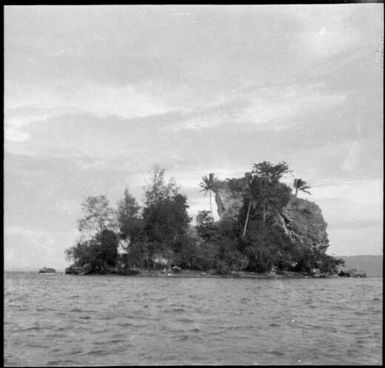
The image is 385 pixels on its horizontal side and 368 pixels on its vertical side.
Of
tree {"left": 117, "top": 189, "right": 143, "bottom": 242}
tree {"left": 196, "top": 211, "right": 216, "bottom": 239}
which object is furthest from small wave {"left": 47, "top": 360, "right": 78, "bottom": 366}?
tree {"left": 196, "top": 211, "right": 216, "bottom": 239}

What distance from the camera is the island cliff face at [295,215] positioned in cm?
6241

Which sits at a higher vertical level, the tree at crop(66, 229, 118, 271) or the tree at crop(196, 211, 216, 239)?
the tree at crop(196, 211, 216, 239)

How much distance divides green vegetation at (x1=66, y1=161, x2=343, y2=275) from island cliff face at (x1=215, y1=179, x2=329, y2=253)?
2.01ft

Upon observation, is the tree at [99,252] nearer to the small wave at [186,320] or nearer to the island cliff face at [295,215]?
the island cliff face at [295,215]

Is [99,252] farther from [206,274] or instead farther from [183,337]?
[183,337]

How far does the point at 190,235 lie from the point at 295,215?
18270mm

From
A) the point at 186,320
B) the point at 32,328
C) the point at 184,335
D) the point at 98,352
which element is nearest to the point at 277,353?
Result: the point at 184,335

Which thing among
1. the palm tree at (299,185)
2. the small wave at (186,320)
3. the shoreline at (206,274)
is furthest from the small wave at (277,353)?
the palm tree at (299,185)

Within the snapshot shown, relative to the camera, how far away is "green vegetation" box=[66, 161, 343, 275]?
53594 mm

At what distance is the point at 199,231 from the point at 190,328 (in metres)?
46.7

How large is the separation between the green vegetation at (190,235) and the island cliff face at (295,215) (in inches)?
24.1

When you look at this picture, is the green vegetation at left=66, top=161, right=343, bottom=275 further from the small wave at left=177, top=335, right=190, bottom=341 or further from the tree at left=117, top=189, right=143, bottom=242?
the small wave at left=177, top=335, right=190, bottom=341

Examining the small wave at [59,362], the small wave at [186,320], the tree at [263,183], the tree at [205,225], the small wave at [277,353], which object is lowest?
the small wave at [59,362]

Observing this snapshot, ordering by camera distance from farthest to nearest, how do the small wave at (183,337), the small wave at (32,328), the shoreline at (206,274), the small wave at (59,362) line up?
the shoreline at (206,274) < the small wave at (32,328) < the small wave at (183,337) < the small wave at (59,362)
